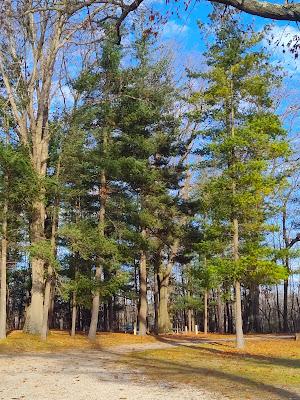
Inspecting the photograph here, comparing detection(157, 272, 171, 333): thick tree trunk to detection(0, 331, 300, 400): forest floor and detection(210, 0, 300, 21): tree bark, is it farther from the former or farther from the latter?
detection(210, 0, 300, 21): tree bark

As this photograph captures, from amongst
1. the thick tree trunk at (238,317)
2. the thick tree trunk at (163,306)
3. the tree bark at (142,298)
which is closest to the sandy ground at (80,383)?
the thick tree trunk at (238,317)

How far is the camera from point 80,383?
28.4ft

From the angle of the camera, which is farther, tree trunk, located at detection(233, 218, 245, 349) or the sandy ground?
tree trunk, located at detection(233, 218, 245, 349)

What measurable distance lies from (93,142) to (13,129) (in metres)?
4.30

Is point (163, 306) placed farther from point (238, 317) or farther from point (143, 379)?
point (143, 379)

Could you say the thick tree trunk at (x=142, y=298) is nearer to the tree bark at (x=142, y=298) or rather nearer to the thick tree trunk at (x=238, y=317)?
the tree bark at (x=142, y=298)

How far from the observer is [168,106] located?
2661cm

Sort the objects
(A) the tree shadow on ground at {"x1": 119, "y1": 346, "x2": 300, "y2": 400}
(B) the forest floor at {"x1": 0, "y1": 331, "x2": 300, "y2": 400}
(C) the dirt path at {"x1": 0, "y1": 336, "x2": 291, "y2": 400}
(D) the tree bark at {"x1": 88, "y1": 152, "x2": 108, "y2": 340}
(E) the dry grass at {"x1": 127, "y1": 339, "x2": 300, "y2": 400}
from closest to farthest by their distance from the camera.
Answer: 1. (C) the dirt path at {"x1": 0, "y1": 336, "x2": 291, "y2": 400}
2. (B) the forest floor at {"x1": 0, "y1": 331, "x2": 300, "y2": 400}
3. (A) the tree shadow on ground at {"x1": 119, "y1": 346, "x2": 300, "y2": 400}
4. (E) the dry grass at {"x1": 127, "y1": 339, "x2": 300, "y2": 400}
5. (D) the tree bark at {"x1": 88, "y1": 152, "x2": 108, "y2": 340}

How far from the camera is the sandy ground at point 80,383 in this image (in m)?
7.37

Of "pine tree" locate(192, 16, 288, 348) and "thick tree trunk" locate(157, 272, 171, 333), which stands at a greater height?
"pine tree" locate(192, 16, 288, 348)

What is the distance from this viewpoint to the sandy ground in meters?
7.37

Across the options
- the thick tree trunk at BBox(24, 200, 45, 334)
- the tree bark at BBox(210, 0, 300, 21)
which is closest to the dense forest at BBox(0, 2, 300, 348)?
the thick tree trunk at BBox(24, 200, 45, 334)

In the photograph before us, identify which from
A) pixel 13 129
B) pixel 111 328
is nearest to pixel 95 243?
pixel 13 129

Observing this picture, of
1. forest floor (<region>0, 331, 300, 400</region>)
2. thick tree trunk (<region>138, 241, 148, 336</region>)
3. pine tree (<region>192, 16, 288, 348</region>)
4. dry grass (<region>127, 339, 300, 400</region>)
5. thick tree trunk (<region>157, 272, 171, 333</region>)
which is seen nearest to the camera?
forest floor (<region>0, 331, 300, 400</region>)
